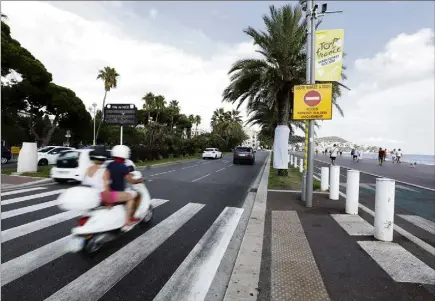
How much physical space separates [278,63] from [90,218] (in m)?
13.0

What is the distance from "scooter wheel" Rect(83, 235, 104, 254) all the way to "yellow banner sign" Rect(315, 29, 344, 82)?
7284 mm

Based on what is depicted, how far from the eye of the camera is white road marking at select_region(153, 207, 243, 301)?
3.53m

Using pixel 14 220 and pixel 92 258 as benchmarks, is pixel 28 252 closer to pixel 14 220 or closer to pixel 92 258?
pixel 92 258

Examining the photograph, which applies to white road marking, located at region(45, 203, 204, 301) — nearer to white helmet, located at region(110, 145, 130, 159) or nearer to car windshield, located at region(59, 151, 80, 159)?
white helmet, located at region(110, 145, 130, 159)

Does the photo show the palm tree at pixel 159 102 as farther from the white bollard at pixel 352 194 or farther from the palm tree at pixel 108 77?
the white bollard at pixel 352 194

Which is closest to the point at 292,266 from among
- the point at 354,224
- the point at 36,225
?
the point at 354,224

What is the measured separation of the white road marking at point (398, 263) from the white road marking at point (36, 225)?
19.7 feet

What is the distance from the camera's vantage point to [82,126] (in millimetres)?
41719

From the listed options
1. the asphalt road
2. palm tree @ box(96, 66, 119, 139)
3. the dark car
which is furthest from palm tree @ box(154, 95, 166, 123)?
the asphalt road

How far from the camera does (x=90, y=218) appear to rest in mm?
4418

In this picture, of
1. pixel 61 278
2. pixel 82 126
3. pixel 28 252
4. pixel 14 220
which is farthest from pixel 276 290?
pixel 82 126

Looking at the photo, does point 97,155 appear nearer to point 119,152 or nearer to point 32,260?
point 119,152

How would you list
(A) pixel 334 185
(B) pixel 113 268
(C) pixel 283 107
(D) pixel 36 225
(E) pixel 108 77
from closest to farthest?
(B) pixel 113 268
(D) pixel 36 225
(A) pixel 334 185
(C) pixel 283 107
(E) pixel 108 77

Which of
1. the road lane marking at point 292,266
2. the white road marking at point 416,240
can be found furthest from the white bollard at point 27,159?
the white road marking at point 416,240
